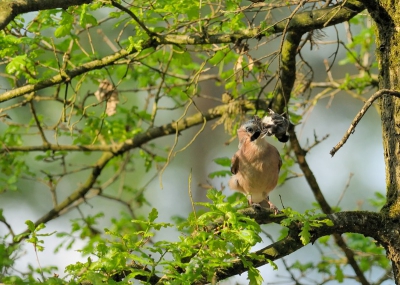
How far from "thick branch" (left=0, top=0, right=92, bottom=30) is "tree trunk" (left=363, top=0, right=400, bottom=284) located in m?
1.85

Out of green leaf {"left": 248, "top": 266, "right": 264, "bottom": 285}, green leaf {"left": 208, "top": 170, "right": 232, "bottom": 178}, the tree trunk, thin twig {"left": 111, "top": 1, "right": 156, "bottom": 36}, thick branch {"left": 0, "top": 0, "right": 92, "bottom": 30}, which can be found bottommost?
green leaf {"left": 248, "top": 266, "right": 264, "bottom": 285}

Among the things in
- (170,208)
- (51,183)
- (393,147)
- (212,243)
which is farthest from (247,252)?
(170,208)

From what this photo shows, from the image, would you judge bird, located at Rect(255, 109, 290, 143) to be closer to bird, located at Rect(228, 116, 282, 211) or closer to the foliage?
the foliage

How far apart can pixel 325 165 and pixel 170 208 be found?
5093mm

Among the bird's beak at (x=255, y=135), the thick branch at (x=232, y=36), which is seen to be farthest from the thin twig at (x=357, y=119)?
the bird's beak at (x=255, y=135)

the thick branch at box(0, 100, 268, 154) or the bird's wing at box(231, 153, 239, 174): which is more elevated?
the thick branch at box(0, 100, 268, 154)

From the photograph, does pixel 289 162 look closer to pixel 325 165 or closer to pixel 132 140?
pixel 132 140

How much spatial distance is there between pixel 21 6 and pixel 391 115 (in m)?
2.35

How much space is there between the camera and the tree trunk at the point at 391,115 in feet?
13.2

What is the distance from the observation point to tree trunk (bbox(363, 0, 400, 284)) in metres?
4.04

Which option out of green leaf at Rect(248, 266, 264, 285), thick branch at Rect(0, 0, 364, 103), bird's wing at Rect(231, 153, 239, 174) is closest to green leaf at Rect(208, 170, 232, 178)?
bird's wing at Rect(231, 153, 239, 174)

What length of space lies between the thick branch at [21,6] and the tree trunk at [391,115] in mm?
1851

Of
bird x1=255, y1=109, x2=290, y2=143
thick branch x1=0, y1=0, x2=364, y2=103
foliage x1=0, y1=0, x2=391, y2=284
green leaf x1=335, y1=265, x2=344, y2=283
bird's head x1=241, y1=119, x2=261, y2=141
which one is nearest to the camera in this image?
foliage x1=0, y1=0, x2=391, y2=284

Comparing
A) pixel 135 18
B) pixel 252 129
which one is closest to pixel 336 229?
pixel 252 129
